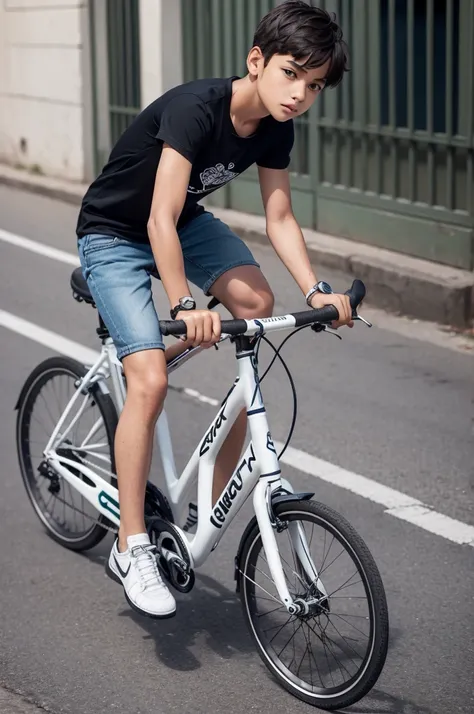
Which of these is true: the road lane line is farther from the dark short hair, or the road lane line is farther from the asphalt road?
the dark short hair

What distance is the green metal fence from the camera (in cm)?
893

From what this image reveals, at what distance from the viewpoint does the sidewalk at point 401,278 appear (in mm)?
8484

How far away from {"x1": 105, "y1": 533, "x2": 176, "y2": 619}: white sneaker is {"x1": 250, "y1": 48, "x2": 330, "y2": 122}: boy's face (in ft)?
4.65

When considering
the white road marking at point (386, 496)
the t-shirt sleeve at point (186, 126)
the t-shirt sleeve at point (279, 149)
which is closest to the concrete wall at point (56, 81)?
the white road marking at point (386, 496)

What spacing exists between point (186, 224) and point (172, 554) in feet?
3.69

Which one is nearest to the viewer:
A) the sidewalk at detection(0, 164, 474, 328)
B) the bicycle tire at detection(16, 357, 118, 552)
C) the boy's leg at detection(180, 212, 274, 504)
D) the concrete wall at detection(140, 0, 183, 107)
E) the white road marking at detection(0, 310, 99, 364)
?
the boy's leg at detection(180, 212, 274, 504)

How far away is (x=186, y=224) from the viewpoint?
450 cm

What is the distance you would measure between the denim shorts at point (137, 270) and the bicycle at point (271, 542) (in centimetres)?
22

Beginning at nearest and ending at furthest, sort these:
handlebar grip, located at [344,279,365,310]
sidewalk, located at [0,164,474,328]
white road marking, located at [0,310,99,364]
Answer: handlebar grip, located at [344,279,365,310] < white road marking, located at [0,310,99,364] < sidewalk, located at [0,164,474,328]

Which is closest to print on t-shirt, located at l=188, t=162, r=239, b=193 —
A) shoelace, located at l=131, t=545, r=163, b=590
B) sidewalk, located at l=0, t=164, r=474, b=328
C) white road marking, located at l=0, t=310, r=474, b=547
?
shoelace, located at l=131, t=545, r=163, b=590

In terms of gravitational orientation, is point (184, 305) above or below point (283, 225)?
below

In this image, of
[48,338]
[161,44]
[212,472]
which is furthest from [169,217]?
[161,44]

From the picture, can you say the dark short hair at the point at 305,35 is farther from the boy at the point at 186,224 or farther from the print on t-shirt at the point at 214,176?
the print on t-shirt at the point at 214,176

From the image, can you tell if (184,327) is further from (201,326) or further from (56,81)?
(56,81)
